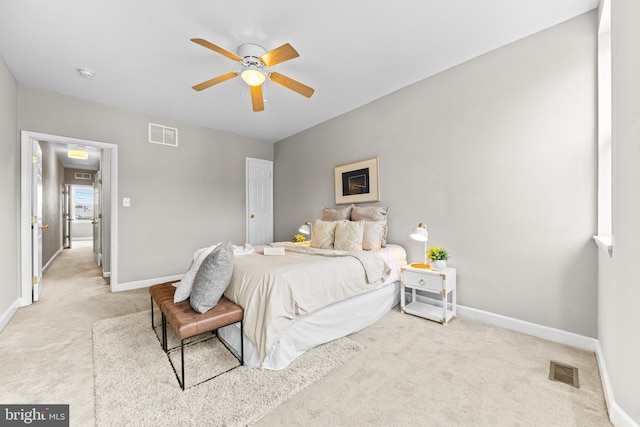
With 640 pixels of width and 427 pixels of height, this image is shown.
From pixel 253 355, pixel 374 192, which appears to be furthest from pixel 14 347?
pixel 374 192

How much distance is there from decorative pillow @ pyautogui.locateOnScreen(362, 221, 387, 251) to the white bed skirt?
0.50 metres

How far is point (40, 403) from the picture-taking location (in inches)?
61.0

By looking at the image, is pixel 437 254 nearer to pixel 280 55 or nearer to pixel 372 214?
pixel 372 214

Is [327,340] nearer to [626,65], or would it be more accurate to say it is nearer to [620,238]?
[620,238]

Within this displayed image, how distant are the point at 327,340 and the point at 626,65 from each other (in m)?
2.52

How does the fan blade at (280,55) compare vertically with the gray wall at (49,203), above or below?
above

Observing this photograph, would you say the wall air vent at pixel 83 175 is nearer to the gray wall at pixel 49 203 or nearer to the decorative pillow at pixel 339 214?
the gray wall at pixel 49 203

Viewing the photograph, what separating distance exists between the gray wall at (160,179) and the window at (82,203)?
315 inches

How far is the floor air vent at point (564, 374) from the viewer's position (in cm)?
174

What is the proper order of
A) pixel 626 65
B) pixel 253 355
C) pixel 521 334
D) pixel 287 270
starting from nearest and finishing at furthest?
pixel 626 65 < pixel 253 355 < pixel 287 270 < pixel 521 334

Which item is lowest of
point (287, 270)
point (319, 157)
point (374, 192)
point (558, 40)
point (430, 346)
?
point (430, 346)

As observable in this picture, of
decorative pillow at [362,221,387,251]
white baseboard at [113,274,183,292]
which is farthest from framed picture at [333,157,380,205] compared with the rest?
white baseboard at [113,274,183,292]

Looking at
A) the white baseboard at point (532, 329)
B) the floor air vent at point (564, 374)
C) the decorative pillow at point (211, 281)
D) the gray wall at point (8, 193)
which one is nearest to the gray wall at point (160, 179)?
the gray wall at point (8, 193)

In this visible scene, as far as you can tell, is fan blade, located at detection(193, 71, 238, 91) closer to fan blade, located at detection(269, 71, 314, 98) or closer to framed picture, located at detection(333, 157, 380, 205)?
fan blade, located at detection(269, 71, 314, 98)
